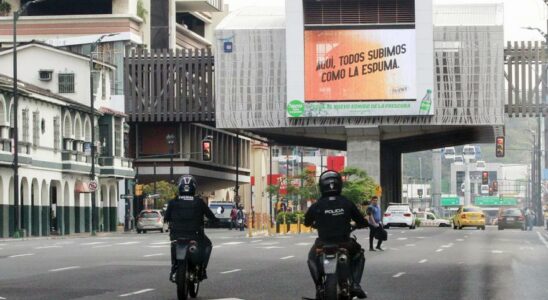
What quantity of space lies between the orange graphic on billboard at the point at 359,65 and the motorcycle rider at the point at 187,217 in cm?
8964

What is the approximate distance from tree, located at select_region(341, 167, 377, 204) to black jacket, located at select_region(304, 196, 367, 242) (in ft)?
263

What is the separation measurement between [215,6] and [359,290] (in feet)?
409

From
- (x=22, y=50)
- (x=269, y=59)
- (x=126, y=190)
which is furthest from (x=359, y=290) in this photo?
(x=269, y=59)

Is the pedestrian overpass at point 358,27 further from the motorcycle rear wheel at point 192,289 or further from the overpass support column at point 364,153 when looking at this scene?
the motorcycle rear wheel at point 192,289

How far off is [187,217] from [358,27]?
298 feet

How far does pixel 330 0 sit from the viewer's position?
4353 inches

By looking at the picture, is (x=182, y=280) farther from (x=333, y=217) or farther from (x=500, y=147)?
(x=500, y=147)

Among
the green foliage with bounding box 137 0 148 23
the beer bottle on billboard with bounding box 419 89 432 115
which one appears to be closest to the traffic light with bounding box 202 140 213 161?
the beer bottle on billboard with bounding box 419 89 432 115

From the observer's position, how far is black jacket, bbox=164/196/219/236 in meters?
20.2

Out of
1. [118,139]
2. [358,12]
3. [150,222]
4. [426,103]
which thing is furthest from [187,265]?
[358,12]

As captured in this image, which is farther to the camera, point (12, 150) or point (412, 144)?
point (412, 144)

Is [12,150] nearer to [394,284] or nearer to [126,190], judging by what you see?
[126,190]

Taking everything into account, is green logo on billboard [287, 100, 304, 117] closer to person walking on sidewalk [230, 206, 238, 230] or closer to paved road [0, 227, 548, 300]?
person walking on sidewalk [230, 206, 238, 230]

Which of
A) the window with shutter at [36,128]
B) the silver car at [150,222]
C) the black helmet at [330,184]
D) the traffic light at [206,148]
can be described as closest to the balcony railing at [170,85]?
the traffic light at [206,148]
